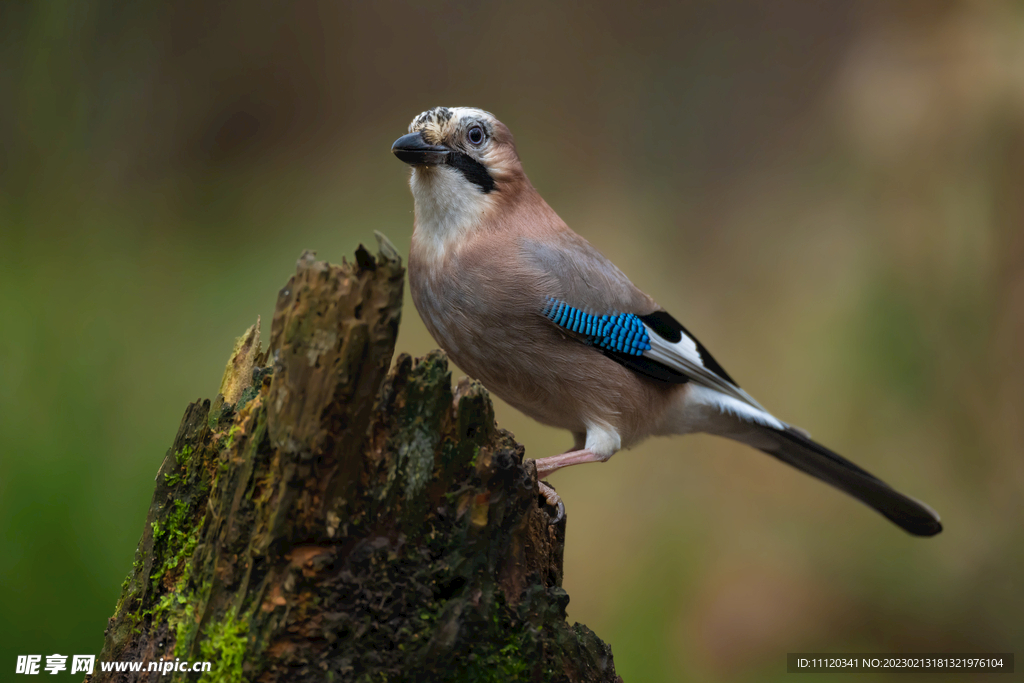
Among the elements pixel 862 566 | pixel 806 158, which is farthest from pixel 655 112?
pixel 862 566

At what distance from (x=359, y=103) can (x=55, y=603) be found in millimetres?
3837

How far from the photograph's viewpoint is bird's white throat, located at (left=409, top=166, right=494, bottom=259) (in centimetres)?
289

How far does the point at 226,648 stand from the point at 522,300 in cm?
158

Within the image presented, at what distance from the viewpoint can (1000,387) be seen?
4660mm

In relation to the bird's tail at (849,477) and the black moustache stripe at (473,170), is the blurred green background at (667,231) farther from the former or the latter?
the black moustache stripe at (473,170)

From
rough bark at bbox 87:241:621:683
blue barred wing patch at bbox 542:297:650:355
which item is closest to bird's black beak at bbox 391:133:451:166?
blue barred wing patch at bbox 542:297:650:355

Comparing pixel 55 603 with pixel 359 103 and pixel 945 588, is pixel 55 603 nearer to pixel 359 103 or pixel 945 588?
pixel 359 103

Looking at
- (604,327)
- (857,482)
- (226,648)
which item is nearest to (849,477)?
(857,482)

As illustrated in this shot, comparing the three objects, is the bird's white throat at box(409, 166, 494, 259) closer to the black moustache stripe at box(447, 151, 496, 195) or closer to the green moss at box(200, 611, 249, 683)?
the black moustache stripe at box(447, 151, 496, 195)

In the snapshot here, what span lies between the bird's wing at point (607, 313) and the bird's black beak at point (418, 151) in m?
0.49

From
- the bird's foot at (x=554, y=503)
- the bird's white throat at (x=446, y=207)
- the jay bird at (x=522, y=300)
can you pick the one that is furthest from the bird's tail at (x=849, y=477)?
the bird's white throat at (x=446, y=207)

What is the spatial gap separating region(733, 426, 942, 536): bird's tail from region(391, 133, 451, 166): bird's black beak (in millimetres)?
2107

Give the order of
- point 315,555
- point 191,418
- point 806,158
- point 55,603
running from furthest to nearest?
point 806,158 < point 55,603 < point 191,418 < point 315,555

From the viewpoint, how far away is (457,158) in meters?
2.92
